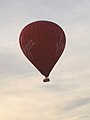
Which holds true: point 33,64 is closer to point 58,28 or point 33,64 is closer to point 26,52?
point 26,52

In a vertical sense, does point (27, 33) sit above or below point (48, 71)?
above

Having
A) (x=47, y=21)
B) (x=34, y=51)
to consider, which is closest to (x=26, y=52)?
(x=34, y=51)

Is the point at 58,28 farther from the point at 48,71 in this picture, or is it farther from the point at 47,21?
the point at 48,71

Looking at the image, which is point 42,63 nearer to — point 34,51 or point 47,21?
point 34,51

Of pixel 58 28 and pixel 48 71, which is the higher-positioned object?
A: pixel 58 28

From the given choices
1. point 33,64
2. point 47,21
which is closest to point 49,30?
point 47,21
